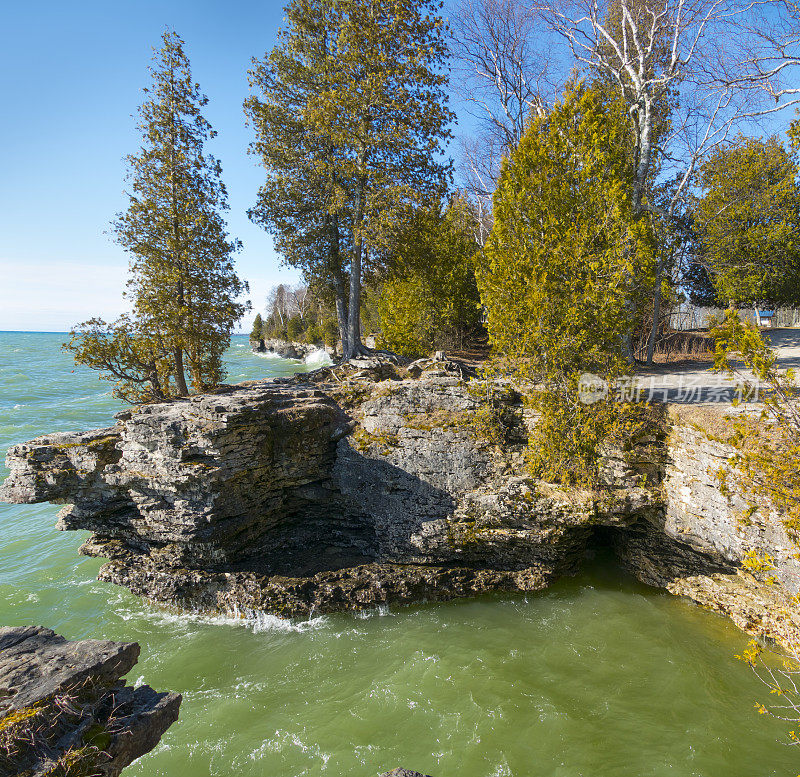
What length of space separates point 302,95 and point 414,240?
6.82 metres

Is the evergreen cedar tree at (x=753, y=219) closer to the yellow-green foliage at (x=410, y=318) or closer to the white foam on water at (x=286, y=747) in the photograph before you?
the yellow-green foliage at (x=410, y=318)

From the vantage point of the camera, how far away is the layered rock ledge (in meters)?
3.74

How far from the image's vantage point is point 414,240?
45.4 feet

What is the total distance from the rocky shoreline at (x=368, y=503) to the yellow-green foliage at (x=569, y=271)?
85 centimetres

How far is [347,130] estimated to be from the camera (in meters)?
12.9

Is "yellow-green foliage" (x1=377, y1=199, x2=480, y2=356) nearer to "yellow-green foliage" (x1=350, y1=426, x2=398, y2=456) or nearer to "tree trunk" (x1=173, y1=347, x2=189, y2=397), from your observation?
"tree trunk" (x1=173, y1=347, x2=189, y2=397)

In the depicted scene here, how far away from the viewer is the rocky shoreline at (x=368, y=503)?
8.28 m

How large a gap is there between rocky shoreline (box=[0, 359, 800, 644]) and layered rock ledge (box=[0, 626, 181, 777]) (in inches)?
156

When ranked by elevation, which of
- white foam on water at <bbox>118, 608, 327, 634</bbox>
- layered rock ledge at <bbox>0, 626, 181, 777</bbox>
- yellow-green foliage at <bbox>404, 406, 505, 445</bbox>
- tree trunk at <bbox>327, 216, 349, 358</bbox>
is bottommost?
white foam on water at <bbox>118, 608, 327, 634</bbox>

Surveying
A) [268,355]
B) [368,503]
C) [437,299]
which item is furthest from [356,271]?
[268,355]

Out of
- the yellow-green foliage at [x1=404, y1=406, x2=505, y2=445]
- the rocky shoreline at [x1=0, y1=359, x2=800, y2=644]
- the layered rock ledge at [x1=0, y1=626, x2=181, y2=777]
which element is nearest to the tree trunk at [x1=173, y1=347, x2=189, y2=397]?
the rocky shoreline at [x1=0, y1=359, x2=800, y2=644]

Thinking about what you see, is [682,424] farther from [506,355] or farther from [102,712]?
[102,712]

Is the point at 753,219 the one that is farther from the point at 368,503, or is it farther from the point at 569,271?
the point at 368,503

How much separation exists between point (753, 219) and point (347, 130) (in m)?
19.6
